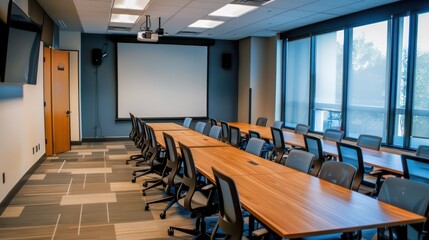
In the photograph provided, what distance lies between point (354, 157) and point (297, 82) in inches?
225

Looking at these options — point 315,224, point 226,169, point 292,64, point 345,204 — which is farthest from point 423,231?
point 292,64

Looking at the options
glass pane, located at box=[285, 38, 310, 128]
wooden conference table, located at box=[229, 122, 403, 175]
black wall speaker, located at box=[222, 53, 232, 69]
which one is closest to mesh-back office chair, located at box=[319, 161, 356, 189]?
wooden conference table, located at box=[229, 122, 403, 175]

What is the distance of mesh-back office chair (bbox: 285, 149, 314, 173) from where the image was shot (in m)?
3.81

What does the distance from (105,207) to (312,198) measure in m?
3.05

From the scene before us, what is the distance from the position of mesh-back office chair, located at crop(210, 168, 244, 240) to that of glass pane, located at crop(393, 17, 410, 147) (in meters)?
4.89

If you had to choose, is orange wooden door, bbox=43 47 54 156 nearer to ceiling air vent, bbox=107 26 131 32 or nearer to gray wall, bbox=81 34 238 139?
ceiling air vent, bbox=107 26 131 32

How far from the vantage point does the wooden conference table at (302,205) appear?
227 cm

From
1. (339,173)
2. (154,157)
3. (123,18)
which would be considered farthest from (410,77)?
(123,18)

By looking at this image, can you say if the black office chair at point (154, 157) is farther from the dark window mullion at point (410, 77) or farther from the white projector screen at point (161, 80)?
the white projector screen at point (161, 80)

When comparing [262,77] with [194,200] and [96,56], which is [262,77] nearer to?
[96,56]

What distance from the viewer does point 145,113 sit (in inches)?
443

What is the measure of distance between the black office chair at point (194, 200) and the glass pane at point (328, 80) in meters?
5.28

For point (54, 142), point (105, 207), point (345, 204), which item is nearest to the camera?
point (345, 204)

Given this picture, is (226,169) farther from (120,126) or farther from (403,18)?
(120,126)
